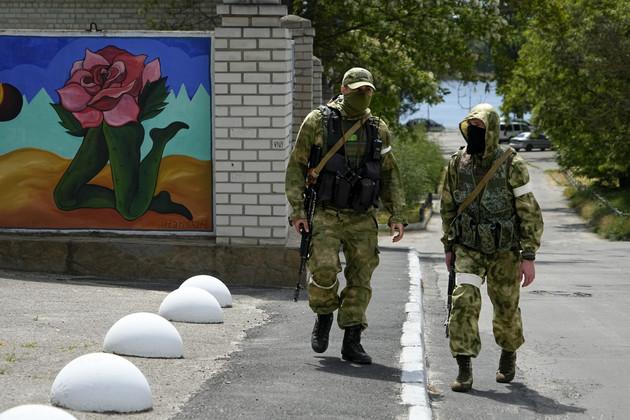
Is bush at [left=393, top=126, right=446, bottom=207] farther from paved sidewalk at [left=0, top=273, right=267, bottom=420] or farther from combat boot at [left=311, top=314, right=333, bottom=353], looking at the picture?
combat boot at [left=311, top=314, right=333, bottom=353]

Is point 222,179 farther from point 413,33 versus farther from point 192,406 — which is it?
point 413,33

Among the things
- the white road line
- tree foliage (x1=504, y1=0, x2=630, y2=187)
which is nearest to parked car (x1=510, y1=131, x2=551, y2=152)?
tree foliage (x1=504, y1=0, x2=630, y2=187)

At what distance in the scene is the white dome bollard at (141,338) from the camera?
25.3 feet

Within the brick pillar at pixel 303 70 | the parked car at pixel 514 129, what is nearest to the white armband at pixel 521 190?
the brick pillar at pixel 303 70

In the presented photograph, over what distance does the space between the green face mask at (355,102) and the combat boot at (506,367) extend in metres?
1.86

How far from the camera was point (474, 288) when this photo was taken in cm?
789

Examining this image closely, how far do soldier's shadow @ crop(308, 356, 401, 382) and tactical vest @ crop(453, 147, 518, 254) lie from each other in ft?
3.10

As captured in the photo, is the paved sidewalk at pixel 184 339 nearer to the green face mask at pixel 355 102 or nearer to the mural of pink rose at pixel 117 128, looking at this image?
the mural of pink rose at pixel 117 128

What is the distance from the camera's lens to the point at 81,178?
12992 millimetres

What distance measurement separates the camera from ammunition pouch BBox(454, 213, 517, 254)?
25.7 feet

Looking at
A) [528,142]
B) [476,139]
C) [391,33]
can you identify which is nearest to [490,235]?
[476,139]

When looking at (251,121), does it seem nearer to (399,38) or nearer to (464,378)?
(464,378)

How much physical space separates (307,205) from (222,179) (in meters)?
4.39

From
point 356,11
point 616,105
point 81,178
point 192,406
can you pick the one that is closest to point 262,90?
point 81,178
